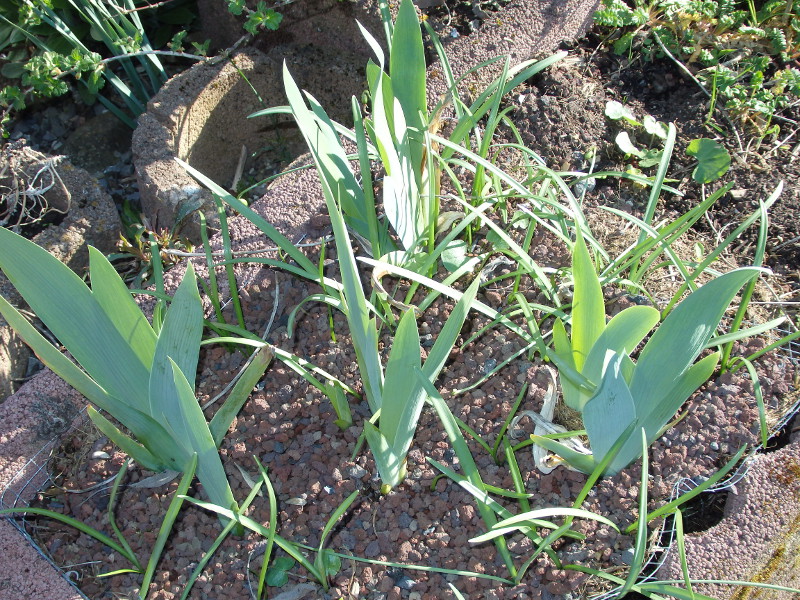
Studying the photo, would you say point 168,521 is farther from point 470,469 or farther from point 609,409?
point 609,409

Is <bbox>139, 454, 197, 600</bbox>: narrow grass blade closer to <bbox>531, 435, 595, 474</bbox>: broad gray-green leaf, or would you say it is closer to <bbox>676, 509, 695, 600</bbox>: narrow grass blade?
<bbox>531, 435, 595, 474</bbox>: broad gray-green leaf

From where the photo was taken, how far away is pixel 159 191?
6.53ft

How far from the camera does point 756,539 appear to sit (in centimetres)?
117

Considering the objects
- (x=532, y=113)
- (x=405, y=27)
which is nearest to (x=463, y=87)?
(x=532, y=113)

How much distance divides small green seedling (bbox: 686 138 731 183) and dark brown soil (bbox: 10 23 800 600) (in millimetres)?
327

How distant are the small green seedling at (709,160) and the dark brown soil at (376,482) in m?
0.33

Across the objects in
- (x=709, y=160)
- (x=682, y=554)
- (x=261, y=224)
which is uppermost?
(x=261, y=224)

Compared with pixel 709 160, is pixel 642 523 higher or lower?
lower

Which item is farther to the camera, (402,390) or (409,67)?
(409,67)

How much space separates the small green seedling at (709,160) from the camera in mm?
1713

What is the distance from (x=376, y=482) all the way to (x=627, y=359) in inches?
20.8

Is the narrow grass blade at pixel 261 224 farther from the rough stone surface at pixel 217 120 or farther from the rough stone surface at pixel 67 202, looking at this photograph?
the rough stone surface at pixel 67 202

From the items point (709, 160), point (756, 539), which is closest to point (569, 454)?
point (756, 539)

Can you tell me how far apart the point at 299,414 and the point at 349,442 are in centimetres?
13
